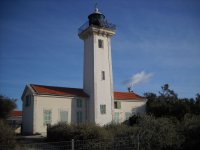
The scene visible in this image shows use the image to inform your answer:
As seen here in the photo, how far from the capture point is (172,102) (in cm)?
3053

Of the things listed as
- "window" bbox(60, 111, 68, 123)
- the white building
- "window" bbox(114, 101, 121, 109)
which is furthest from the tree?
"window" bbox(114, 101, 121, 109)

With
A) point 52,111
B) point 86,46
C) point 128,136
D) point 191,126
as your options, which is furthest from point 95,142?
point 86,46

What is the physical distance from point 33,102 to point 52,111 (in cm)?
202

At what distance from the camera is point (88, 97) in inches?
1049

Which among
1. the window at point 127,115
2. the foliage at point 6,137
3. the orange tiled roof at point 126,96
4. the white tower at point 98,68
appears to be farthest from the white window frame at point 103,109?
the foliage at point 6,137

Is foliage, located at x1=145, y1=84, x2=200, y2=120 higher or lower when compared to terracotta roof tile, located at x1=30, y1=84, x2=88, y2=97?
lower

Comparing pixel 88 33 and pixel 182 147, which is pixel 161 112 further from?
pixel 182 147

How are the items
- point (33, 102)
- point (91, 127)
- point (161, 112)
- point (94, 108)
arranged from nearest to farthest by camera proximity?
point (91, 127) < point (33, 102) < point (94, 108) < point (161, 112)

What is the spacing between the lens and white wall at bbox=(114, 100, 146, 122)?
29.3 m

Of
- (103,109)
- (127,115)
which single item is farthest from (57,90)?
(127,115)

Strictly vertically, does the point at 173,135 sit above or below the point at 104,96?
below

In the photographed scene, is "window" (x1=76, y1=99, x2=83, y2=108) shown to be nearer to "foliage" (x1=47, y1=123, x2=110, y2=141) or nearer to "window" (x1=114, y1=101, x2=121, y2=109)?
"window" (x1=114, y1=101, x2=121, y2=109)

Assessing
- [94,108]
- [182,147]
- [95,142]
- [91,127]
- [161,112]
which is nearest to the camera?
[95,142]

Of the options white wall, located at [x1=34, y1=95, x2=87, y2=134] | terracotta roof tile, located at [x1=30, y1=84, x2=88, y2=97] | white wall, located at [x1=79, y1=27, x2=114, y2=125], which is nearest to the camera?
white wall, located at [x1=34, y1=95, x2=87, y2=134]
